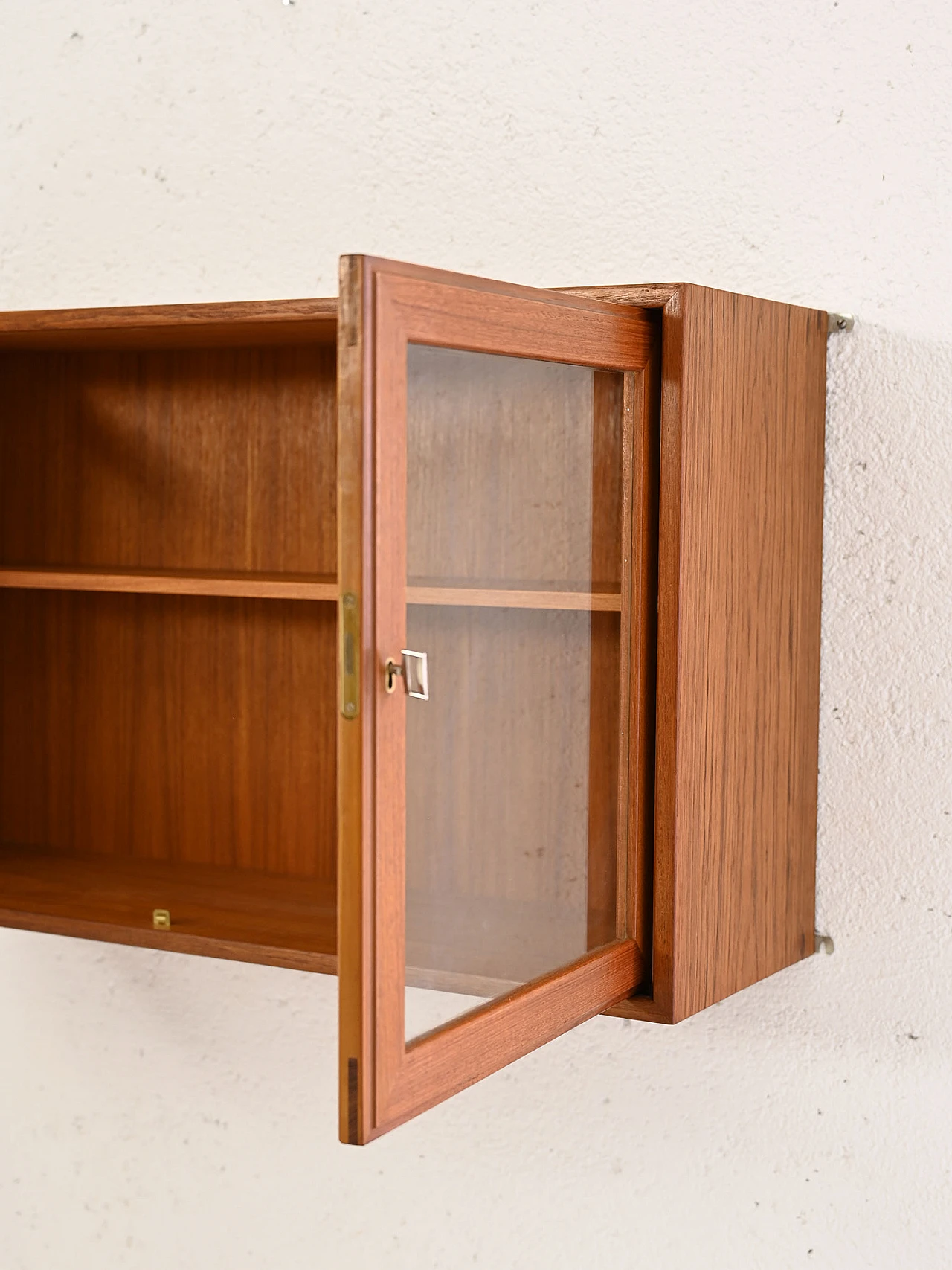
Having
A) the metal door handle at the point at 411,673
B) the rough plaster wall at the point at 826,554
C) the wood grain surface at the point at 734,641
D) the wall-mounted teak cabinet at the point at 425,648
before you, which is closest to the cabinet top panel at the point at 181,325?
the wall-mounted teak cabinet at the point at 425,648

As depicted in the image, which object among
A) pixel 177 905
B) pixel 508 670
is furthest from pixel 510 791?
pixel 177 905

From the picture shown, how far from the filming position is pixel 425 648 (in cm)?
90

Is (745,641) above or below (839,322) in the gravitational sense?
below

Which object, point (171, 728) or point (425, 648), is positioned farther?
point (171, 728)

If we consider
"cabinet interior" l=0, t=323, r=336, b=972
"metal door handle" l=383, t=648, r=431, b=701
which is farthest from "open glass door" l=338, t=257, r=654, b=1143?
"cabinet interior" l=0, t=323, r=336, b=972

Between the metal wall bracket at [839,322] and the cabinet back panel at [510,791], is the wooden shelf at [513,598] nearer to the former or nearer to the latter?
the cabinet back panel at [510,791]

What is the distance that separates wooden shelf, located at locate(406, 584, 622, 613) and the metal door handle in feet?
0.12

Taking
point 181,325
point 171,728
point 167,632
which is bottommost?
point 171,728

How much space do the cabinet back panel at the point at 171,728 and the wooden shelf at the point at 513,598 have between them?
0.46 meters

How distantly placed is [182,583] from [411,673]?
1.65 ft

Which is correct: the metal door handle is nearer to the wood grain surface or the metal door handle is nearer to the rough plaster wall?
the wood grain surface

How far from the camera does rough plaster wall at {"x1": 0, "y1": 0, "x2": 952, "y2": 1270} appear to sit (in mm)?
1262

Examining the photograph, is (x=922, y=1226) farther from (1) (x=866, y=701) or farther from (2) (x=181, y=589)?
(2) (x=181, y=589)

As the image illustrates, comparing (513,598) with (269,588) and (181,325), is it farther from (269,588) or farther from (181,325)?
(181,325)
